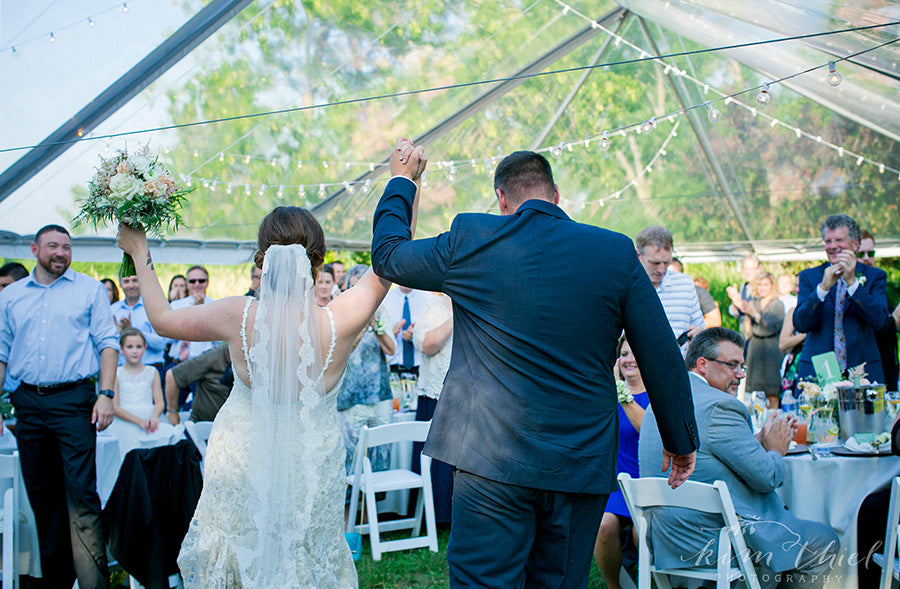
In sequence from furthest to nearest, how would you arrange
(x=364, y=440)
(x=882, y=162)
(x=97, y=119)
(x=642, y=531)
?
(x=882, y=162) → (x=97, y=119) → (x=364, y=440) → (x=642, y=531)

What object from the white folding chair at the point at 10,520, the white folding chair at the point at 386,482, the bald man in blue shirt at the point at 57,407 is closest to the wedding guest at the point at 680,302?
the white folding chair at the point at 386,482

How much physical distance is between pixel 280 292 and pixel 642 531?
188 cm

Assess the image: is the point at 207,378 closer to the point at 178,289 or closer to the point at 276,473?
the point at 276,473

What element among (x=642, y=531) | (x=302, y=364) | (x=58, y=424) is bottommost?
(x=642, y=531)

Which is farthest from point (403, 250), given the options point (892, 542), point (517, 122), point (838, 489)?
point (517, 122)

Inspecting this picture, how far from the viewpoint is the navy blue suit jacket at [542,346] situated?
2.14 m

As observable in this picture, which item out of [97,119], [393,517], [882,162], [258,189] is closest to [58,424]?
[393,517]

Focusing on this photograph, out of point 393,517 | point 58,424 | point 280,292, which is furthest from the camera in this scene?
point 393,517

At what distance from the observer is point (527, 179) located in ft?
7.79

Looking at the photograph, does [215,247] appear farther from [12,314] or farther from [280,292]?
[280,292]

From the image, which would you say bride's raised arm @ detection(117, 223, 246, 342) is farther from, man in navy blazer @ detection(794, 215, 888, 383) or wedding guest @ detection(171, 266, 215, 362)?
wedding guest @ detection(171, 266, 215, 362)

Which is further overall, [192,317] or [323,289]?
[323,289]

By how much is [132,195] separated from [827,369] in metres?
3.93

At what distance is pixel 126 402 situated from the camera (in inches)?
203
